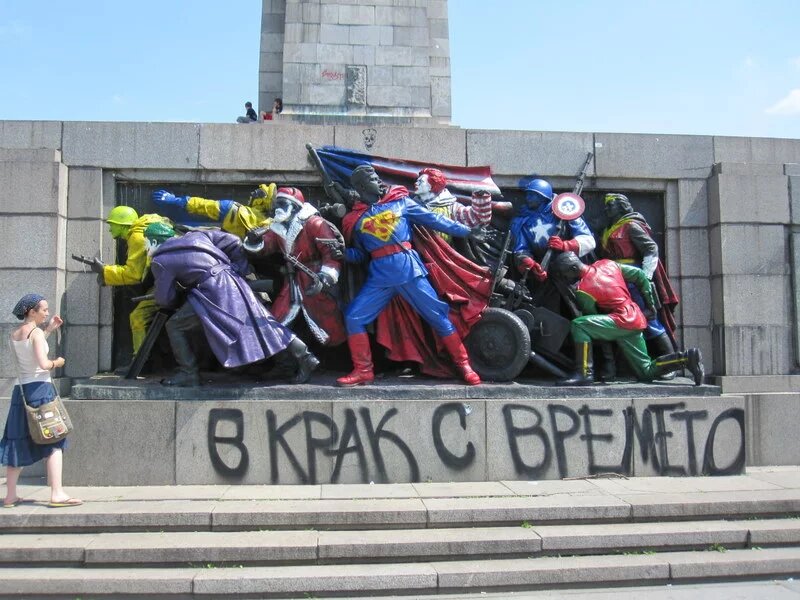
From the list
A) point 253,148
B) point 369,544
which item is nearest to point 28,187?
point 253,148

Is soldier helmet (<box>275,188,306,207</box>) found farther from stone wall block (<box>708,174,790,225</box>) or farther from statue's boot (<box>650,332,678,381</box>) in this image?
stone wall block (<box>708,174,790,225</box>)

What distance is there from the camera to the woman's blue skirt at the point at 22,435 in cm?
674

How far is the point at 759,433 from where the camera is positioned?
9195 mm

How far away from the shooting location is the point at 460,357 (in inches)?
329

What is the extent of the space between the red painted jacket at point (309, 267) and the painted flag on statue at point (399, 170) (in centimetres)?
84

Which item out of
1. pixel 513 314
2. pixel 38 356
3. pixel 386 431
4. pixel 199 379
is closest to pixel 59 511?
pixel 38 356

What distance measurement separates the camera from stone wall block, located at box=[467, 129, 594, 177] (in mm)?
9422

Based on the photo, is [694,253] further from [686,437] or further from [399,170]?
[399,170]

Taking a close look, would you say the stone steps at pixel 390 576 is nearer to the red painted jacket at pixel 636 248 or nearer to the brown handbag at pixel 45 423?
the brown handbag at pixel 45 423

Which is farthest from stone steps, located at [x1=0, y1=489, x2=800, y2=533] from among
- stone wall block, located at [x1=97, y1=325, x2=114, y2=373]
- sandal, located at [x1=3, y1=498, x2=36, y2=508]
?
stone wall block, located at [x1=97, y1=325, x2=114, y2=373]

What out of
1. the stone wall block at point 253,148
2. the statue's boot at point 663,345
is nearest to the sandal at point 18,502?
the stone wall block at point 253,148

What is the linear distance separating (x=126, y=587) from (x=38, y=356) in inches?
98.9

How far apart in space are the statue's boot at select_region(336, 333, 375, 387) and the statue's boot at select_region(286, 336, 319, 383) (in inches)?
15.2

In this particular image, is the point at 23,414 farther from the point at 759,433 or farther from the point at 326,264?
the point at 759,433
